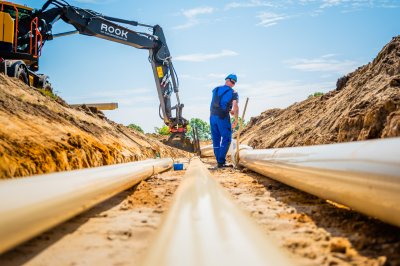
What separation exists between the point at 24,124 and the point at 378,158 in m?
4.31

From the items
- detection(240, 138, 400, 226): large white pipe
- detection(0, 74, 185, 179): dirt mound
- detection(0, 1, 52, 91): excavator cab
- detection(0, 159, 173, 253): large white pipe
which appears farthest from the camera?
detection(0, 1, 52, 91): excavator cab

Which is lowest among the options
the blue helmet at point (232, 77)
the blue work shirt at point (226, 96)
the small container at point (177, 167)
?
the small container at point (177, 167)

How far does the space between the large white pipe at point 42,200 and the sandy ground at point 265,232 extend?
174mm

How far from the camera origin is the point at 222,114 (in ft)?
21.8

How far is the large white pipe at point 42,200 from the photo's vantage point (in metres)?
1.38

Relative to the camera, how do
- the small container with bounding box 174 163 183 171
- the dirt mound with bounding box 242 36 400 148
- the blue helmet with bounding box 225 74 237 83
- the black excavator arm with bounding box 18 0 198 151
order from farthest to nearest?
1. the black excavator arm with bounding box 18 0 198 151
2. the small container with bounding box 174 163 183 171
3. the blue helmet with bounding box 225 74 237 83
4. the dirt mound with bounding box 242 36 400 148

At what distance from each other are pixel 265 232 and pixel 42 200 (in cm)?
125

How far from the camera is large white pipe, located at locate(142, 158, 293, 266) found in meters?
1.15

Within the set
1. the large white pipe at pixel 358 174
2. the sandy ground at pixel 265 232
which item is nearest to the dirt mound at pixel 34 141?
the sandy ground at pixel 265 232

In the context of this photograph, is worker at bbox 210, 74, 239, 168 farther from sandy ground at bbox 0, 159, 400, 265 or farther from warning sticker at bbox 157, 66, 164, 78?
warning sticker at bbox 157, 66, 164, 78

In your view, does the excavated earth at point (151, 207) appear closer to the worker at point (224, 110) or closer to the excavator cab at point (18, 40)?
the excavator cab at point (18, 40)

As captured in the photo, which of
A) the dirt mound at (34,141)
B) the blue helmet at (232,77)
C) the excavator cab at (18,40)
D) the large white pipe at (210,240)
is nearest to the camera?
the large white pipe at (210,240)

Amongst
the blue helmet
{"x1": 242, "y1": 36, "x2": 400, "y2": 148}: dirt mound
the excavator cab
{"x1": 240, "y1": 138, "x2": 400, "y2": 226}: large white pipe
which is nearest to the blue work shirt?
the blue helmet

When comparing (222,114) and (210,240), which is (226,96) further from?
(210,240)
